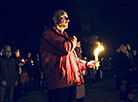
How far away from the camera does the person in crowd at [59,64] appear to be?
3.74 m

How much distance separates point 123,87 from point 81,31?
19459 mm

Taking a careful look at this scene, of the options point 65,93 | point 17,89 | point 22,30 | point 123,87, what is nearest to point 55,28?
point 65,93

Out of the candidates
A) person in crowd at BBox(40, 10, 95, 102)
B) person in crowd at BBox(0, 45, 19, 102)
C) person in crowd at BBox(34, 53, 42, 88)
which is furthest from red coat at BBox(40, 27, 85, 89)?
person in crowd at BBox(34, 53, 42, 88)

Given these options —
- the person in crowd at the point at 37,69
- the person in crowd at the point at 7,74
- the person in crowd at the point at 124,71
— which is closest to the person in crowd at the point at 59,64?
the person in crowd at the point at 7,74

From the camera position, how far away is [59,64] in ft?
12.3

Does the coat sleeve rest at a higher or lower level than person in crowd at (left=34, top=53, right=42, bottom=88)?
lower

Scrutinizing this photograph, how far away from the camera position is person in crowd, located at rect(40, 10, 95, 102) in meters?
3.74

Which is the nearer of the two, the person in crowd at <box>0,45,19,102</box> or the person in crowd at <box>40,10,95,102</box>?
the person in crowd at <box>40,10,95,102</box>

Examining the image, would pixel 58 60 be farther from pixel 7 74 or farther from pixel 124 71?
pixel 124 71

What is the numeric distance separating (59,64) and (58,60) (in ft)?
0.20

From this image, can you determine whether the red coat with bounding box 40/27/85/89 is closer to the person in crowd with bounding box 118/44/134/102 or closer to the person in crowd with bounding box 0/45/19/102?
the person in crowd with bounding box 0/45/19/102

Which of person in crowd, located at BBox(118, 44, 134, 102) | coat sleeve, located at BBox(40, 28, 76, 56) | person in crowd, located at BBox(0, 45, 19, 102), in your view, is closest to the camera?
coat sleeve, located at BBox(40, 28, 76, 56)

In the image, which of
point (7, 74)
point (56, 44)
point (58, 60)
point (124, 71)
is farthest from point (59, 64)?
point (124, 71)

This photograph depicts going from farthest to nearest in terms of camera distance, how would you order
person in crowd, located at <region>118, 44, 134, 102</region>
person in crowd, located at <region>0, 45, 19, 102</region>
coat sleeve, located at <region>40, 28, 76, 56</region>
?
person in crowd, located at <region>118, 44, 134, 102</region> → person in crowd, located at <region>0, 45, 19, 102</region> → coat sleeve, located at <region>40, 28, 76, 56</region>
